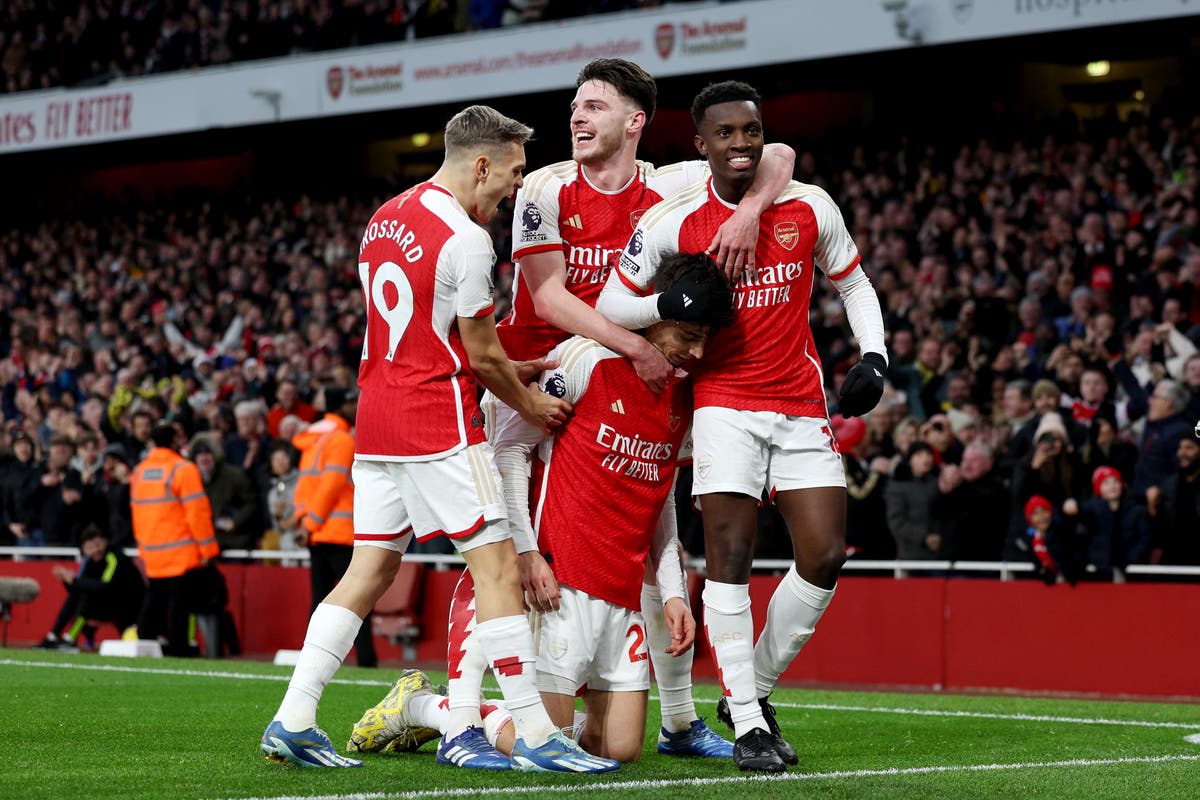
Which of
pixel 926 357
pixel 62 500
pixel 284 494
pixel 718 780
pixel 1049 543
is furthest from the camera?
pixel 62 500

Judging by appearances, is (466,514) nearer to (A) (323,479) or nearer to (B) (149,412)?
(A) (323,479)

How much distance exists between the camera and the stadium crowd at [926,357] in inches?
444

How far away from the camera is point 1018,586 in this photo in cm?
1145

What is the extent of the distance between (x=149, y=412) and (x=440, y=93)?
6850 millimetres

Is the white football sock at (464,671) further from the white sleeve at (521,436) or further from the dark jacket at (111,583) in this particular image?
the dark jacket at (111,583)

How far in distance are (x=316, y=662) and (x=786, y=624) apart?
1690 millimetres

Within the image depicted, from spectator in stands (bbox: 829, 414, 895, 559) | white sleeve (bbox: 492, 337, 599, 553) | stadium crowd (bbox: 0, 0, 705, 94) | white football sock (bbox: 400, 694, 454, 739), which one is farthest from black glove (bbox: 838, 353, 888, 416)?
stadium crowd (bbox: 0, 0, 705, 94)

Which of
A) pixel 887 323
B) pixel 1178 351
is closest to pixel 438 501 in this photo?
pixel 1178 351

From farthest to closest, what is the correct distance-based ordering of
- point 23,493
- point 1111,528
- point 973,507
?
point 23,493 < point 973,507 < point 1111,528

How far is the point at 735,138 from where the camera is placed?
19.2ft

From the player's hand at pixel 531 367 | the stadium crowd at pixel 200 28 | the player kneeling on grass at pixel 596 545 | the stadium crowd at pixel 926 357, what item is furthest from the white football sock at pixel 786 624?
the stadium crowd at pixel 200 28

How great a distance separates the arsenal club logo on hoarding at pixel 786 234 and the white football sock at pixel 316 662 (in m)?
1.96

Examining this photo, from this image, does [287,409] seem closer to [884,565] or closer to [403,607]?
[403,607]

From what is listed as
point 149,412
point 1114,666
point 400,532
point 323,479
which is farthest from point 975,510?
point 149,412
